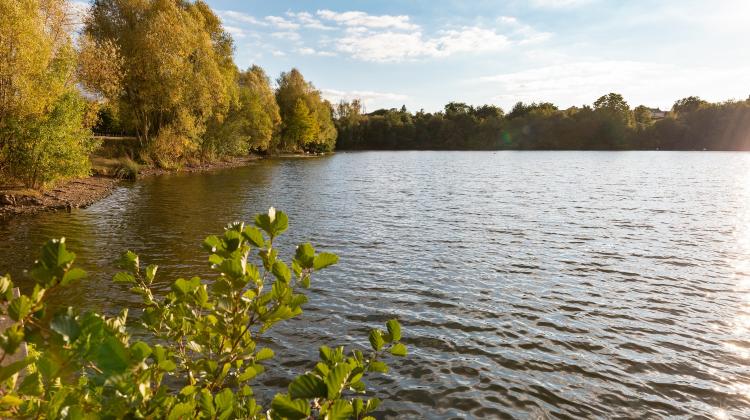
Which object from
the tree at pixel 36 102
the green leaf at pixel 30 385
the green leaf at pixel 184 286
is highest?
the tree at pixel 36 102

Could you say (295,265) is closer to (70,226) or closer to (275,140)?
(70,226)

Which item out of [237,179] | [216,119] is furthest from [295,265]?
[216,119]

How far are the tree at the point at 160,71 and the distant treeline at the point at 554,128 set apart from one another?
331 ft

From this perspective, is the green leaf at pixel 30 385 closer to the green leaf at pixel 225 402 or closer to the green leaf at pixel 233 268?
the green leaf at pixel 225 402

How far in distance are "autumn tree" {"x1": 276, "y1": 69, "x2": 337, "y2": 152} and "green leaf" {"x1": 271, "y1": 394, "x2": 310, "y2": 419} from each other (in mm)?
86649

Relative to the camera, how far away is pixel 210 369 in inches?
123

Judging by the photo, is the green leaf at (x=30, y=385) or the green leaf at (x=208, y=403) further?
the green leaf at (x=208, y=403)

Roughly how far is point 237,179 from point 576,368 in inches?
1457

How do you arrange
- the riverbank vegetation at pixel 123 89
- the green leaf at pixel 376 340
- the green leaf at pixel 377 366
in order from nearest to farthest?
the green leaf at pixel 376 340
the green leaf at pixel 377 366
the riverbank vegetation at pixel 123 89

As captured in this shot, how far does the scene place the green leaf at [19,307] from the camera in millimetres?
2016

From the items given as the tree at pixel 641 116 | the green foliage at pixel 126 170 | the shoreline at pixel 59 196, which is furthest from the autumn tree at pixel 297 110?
the tree at pixel 641 116

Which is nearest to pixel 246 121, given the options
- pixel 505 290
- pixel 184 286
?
pixel 505 290

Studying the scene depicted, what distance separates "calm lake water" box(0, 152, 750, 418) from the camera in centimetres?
803

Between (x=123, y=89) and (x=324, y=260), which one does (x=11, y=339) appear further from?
(x=123, y=89)
